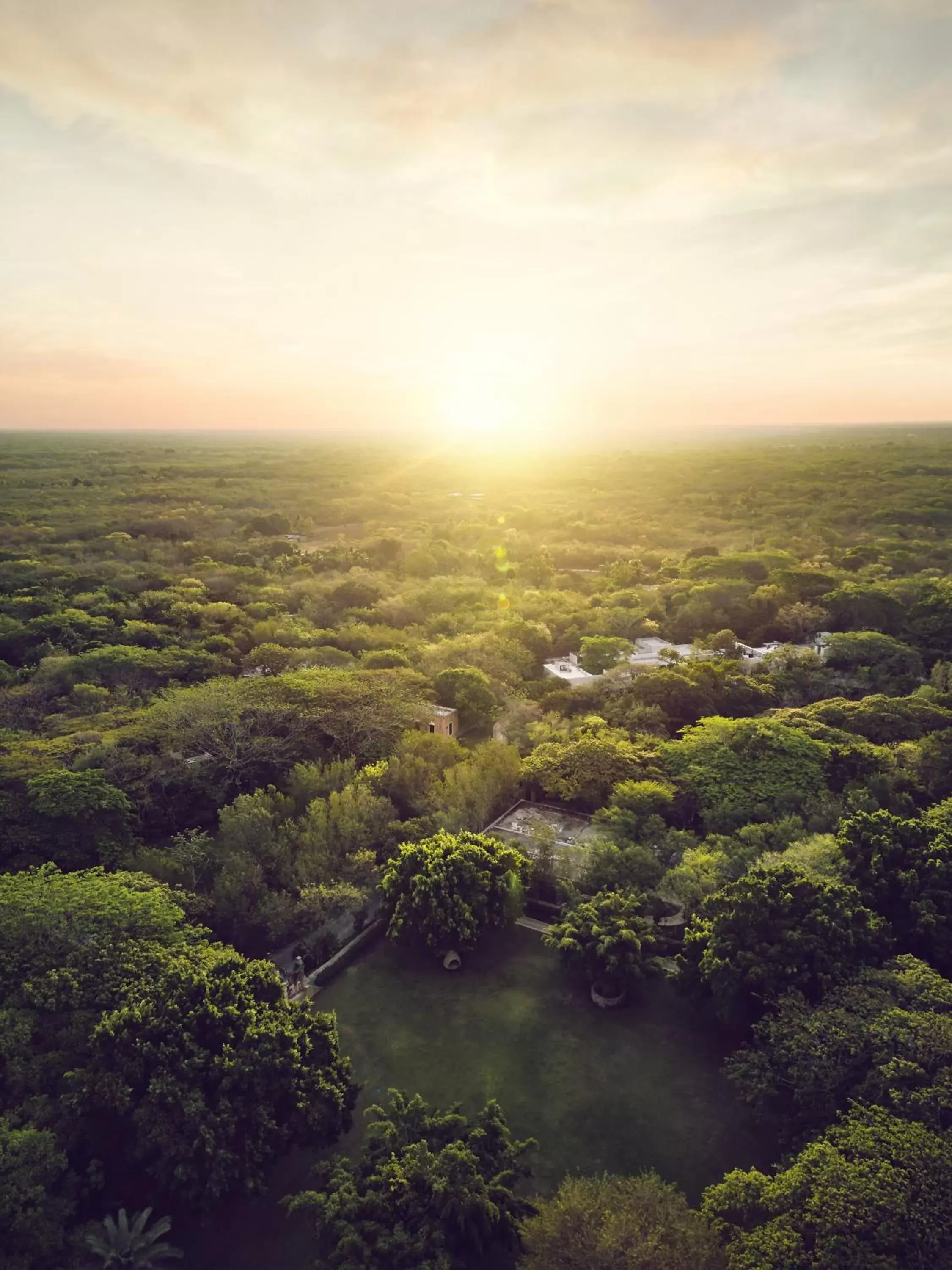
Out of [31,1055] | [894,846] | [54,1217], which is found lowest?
[54,1217]

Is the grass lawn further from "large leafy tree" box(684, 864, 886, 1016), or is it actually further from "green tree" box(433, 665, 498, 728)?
"green tree" box(433, 665, 498, 728)

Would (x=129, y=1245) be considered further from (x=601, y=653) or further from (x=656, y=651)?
(x=656, y=651)

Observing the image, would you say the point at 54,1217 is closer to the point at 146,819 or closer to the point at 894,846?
the point at 146,819

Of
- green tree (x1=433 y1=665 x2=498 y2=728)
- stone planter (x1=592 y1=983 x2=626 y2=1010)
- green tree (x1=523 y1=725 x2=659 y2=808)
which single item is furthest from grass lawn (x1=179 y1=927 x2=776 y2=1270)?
green tree (x1=433 y1=665 x2=498 y2=728)

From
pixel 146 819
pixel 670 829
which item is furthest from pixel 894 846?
pixel 146 819

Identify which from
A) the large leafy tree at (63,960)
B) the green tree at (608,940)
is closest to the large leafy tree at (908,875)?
the green tree at (608,940)
